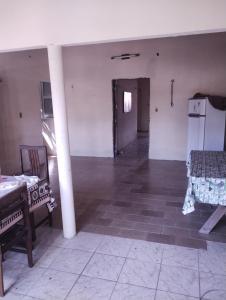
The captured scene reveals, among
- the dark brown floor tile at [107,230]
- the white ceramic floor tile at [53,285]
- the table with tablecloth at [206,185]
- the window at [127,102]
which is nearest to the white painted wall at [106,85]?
the window at [127,102]

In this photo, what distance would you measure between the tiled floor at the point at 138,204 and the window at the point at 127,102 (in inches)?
99.3

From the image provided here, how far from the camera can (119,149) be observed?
6887 mm

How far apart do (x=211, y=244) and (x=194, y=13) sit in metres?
2.20

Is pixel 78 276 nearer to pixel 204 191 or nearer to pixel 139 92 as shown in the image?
pixel 204 191

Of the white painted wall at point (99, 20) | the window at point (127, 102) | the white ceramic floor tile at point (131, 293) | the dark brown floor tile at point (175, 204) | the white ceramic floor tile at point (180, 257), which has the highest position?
the white painted wall at point (99, 20)

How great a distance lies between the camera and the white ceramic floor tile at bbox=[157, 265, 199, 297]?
1982 millimetres

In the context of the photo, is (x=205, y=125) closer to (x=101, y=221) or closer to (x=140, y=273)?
(x=101, y=221)

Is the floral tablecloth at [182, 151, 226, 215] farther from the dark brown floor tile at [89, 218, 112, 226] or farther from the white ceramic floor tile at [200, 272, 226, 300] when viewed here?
the dark brown floor tile at [89, 218, 112, 226]

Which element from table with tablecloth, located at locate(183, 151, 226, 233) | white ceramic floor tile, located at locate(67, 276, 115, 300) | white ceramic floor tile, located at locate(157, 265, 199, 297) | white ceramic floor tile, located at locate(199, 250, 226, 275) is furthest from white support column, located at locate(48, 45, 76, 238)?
white ceramic floor tile, located at locate(199, 250, 226, 275)

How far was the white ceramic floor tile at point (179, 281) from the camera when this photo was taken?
6.50ft

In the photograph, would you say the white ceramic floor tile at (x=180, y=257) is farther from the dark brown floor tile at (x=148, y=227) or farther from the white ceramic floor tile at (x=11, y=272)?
the white ceramic floor tile at (x=11, y=272)

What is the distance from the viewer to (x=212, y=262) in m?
2.31

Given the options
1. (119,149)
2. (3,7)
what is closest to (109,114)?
(119,149)

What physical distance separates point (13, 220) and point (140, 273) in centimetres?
121
